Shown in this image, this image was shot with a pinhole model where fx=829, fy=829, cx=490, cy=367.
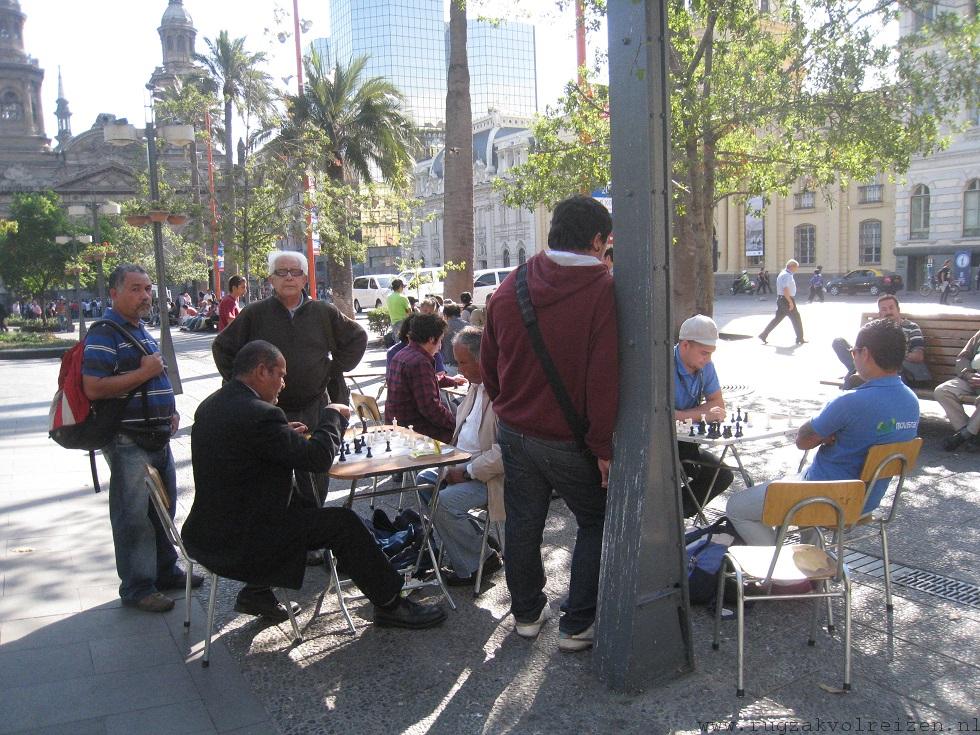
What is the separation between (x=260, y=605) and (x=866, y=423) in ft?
9.66

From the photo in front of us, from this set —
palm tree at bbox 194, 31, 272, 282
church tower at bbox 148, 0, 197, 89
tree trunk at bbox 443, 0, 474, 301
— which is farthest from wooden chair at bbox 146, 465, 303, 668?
church tower at bbox 148, 0, 197, 89

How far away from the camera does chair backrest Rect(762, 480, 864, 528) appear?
10.3ft

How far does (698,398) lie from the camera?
5.03m

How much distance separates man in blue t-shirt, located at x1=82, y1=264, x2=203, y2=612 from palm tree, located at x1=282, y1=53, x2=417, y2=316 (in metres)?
19.9

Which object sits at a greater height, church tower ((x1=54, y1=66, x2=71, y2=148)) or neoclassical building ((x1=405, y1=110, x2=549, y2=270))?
church tower ((x1=54, y1=66, x2=71, y2=148))

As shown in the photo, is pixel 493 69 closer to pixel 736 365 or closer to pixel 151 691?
pixel 736 365

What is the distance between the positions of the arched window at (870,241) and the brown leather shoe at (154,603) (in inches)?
1804

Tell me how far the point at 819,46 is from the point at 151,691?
9.97 metres

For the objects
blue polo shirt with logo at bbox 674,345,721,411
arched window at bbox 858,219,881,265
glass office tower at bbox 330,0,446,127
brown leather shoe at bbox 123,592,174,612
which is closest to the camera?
brown leather shoe at bbox 123,592,174,612

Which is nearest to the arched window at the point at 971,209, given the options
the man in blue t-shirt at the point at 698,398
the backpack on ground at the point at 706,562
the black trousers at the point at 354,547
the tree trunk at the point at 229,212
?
the tree trunk at the point at 229,212

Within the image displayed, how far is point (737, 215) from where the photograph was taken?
49625 millimetres

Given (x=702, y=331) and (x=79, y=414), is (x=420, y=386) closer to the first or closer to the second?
(x=702, y=331)

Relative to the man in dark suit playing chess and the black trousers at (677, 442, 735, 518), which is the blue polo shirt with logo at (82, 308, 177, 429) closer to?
the man in dark suit playing chess

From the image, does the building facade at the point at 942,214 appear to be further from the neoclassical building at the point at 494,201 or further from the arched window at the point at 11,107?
the arched window at the point at 11,107
